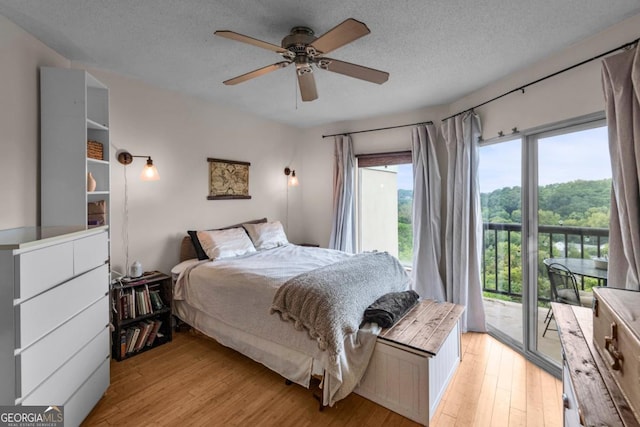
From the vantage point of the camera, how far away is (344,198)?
4.27 metres

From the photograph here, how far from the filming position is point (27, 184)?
2.08 metres

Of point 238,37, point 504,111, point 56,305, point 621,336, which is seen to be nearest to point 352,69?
point 238,37

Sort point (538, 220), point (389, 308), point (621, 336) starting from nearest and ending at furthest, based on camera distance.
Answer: point (621, 336)
point (389, 308)
point (538, 220)

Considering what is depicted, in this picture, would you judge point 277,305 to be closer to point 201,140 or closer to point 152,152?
point 152,152

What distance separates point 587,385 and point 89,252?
256cm

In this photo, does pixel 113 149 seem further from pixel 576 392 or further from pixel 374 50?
pixel 576 392

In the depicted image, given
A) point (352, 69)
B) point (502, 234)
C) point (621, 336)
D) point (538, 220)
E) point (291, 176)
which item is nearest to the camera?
point (621, 336)

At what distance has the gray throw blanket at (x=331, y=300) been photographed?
193 centimetres

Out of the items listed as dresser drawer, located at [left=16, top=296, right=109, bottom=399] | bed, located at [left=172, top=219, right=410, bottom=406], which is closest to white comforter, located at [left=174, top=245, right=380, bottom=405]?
bed, located at [left=172, top=219, right=410, bottom=406]

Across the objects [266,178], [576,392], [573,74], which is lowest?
[576,392]

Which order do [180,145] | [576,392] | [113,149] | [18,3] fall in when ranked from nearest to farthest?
[576,392]
[18,3]
[113,149]
[180,145]

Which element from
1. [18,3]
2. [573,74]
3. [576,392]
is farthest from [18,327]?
[573,74]

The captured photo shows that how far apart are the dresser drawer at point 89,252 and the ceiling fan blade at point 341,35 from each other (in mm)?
1865

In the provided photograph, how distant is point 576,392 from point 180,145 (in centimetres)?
363
